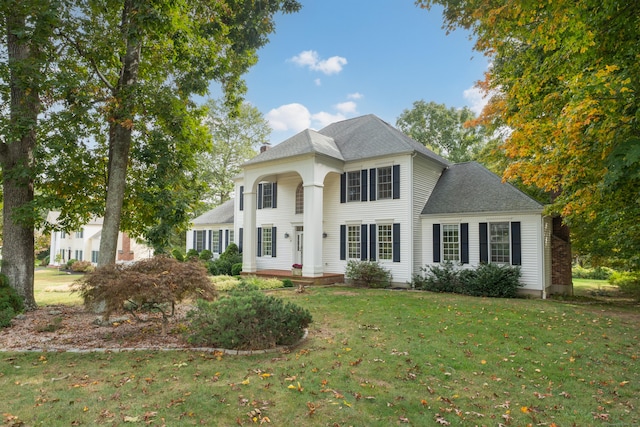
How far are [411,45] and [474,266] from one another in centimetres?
876

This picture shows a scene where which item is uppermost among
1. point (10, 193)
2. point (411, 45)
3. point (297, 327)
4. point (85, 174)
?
point (411, 45)

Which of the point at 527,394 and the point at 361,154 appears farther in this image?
the point at 361,154

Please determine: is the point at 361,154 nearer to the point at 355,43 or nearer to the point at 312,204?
the point at 312,204

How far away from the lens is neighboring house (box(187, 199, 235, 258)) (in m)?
25.8

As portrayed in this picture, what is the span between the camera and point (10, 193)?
908 centimetres

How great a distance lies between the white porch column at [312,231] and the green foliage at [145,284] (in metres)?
9.57

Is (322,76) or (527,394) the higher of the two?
(322,76)

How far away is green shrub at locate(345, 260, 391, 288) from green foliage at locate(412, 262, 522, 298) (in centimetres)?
122

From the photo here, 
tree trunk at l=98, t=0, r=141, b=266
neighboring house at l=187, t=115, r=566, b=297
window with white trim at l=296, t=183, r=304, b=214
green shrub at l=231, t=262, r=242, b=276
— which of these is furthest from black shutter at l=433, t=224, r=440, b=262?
tree trunk at l=98, t=0, r=141, b=266

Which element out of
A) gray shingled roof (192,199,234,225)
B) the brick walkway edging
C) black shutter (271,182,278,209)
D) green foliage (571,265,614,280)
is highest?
black shutter (271,182,278,209)

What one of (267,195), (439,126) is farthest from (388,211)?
(439,126)

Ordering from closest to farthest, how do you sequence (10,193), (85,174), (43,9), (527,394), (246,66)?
(527,394) → (43,9) → (10,193) → (85,174) → (246,66)

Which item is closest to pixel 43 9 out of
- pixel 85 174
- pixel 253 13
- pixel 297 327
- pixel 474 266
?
pixel 85 174

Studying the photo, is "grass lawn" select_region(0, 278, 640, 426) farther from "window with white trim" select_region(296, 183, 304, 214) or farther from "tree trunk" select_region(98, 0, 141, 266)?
"window with white trim" select_region(296, 183, 304, 214)
